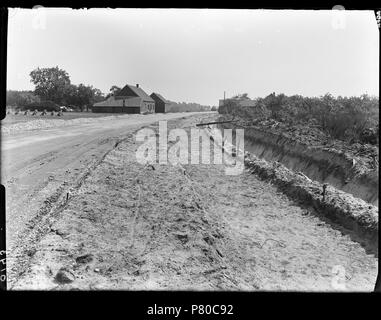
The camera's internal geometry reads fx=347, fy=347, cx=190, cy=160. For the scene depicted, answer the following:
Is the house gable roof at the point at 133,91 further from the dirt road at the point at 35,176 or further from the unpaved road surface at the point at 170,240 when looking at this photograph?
the dirt road at the point at 35,176

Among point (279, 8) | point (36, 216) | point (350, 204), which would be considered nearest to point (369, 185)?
point (350, 204)

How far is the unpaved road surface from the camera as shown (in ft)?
13.3

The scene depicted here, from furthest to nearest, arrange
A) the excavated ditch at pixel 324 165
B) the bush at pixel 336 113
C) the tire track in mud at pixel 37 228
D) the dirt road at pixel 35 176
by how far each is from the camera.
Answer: the bush at pixel 336 113 < the excavated ditch at pixel 324 165 < the dirt road at pixel 35 176 < the tire track in mud at pixel 37 228

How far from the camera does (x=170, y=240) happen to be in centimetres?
515

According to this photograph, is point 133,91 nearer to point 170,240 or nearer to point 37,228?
point 37,228

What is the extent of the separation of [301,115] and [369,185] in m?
13.4

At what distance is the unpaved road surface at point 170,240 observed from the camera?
406 cm

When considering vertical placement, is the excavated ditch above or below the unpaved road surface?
above

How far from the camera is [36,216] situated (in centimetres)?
575

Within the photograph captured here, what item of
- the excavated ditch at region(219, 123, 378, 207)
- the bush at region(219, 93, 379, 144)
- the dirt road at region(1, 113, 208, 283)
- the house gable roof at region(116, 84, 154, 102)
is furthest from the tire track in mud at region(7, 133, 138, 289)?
the excavated ditch at region(219, 123, 378, 207)

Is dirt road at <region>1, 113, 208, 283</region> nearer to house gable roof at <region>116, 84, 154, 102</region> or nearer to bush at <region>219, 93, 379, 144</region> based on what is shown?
house gable roof at <region>116, 84, 154, 102</region>

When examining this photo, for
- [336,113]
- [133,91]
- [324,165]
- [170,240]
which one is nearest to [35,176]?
[133,91]

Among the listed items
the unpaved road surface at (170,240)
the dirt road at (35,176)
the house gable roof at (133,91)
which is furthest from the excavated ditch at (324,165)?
the dirt road at (35,176)
